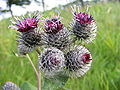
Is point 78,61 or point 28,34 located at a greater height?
point 28,34

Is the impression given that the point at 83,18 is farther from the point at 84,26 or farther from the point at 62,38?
the point at 62,38

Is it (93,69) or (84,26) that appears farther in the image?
(93,69)

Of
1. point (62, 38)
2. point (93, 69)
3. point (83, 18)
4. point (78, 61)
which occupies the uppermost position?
point (83, 18)

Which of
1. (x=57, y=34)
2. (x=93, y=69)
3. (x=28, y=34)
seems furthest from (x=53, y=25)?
(x=93, y=69)

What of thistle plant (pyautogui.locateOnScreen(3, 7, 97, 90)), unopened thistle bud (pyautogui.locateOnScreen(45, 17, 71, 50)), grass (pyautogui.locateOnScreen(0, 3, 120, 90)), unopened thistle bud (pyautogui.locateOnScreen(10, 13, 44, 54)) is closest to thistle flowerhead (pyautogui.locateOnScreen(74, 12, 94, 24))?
thistle plant (pyautogui.locateOnScreen(3, 7, 97, 90))

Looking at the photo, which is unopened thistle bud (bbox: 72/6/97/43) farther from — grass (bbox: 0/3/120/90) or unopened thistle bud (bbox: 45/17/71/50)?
grass (bbox: 0/3/120/90)

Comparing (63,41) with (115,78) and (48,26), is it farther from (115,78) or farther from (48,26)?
(115,78)

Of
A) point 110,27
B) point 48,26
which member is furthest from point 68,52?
point 110,27
